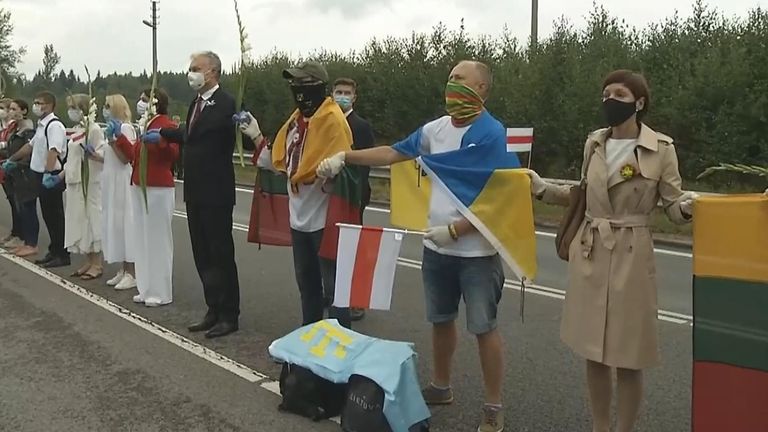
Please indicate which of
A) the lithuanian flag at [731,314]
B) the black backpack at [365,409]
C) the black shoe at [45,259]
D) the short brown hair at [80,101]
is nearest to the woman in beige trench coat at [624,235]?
the lithuanian flag at [731,314]

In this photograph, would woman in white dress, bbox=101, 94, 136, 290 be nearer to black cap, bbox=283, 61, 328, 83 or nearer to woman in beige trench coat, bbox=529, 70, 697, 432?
black cap, bbox=283, 61, 328, 83

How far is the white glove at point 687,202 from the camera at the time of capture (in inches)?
140

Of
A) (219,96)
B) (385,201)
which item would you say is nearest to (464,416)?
(219,96)

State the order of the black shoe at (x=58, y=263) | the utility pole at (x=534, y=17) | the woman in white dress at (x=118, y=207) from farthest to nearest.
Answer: the utility pole at (x=534, y=17), the black shoe at (x=58, y=263), the woman in white dress at (x=118, y=207)

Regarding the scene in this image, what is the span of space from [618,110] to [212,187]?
3656mm

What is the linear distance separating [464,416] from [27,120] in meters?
8.06

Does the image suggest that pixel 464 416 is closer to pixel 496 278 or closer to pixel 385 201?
pixel 496 278

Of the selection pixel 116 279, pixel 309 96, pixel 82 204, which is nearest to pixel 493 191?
pixel 309 96

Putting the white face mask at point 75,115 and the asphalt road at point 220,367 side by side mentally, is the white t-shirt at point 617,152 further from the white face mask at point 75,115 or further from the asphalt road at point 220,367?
the white face mask at point 75,115

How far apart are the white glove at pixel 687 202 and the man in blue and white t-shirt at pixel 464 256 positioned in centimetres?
109

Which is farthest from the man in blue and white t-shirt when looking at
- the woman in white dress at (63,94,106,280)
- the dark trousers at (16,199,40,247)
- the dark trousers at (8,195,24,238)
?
the dark trousers at (8,195,24,238)

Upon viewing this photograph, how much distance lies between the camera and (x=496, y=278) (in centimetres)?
448

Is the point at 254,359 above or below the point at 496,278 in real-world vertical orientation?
below

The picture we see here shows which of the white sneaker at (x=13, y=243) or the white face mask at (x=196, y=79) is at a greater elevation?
the white face mask at (x=196, y=79)
